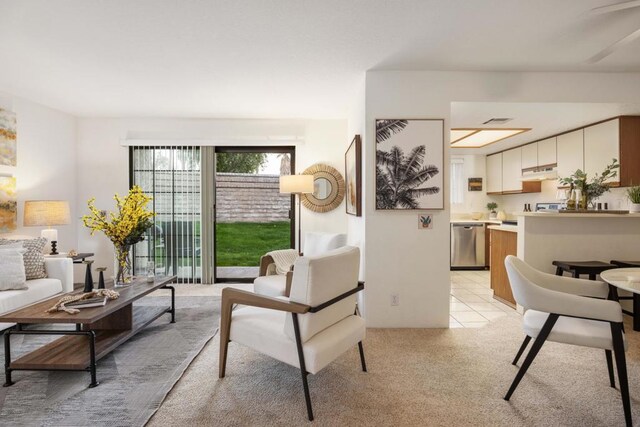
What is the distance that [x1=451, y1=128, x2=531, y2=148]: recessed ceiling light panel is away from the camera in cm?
457

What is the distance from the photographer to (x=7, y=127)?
381 cm

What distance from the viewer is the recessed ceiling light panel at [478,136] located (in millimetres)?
4570

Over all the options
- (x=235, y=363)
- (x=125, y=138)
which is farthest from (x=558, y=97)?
(x=125, y=138)

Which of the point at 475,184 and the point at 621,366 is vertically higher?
the point at 475,184

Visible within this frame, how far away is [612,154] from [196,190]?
5.35m

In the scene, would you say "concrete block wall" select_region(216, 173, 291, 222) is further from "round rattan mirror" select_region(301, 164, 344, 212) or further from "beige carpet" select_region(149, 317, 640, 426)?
"beige carpet" select_region(149, 317, 640, 426)

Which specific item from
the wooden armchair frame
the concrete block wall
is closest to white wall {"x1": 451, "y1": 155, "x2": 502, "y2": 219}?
the concrete block wall

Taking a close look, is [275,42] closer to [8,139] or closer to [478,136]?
[8,139]

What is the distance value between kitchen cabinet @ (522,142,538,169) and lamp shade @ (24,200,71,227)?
6600 mm

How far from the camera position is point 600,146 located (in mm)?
4051

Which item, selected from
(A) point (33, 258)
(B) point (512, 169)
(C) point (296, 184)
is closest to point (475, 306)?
(C) point (296, 184)

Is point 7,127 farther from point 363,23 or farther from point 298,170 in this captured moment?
point 363,23

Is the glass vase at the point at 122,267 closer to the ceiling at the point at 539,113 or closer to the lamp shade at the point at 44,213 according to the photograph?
the lamp shade at the point at 44,213

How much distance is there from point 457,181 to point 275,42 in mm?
5031
